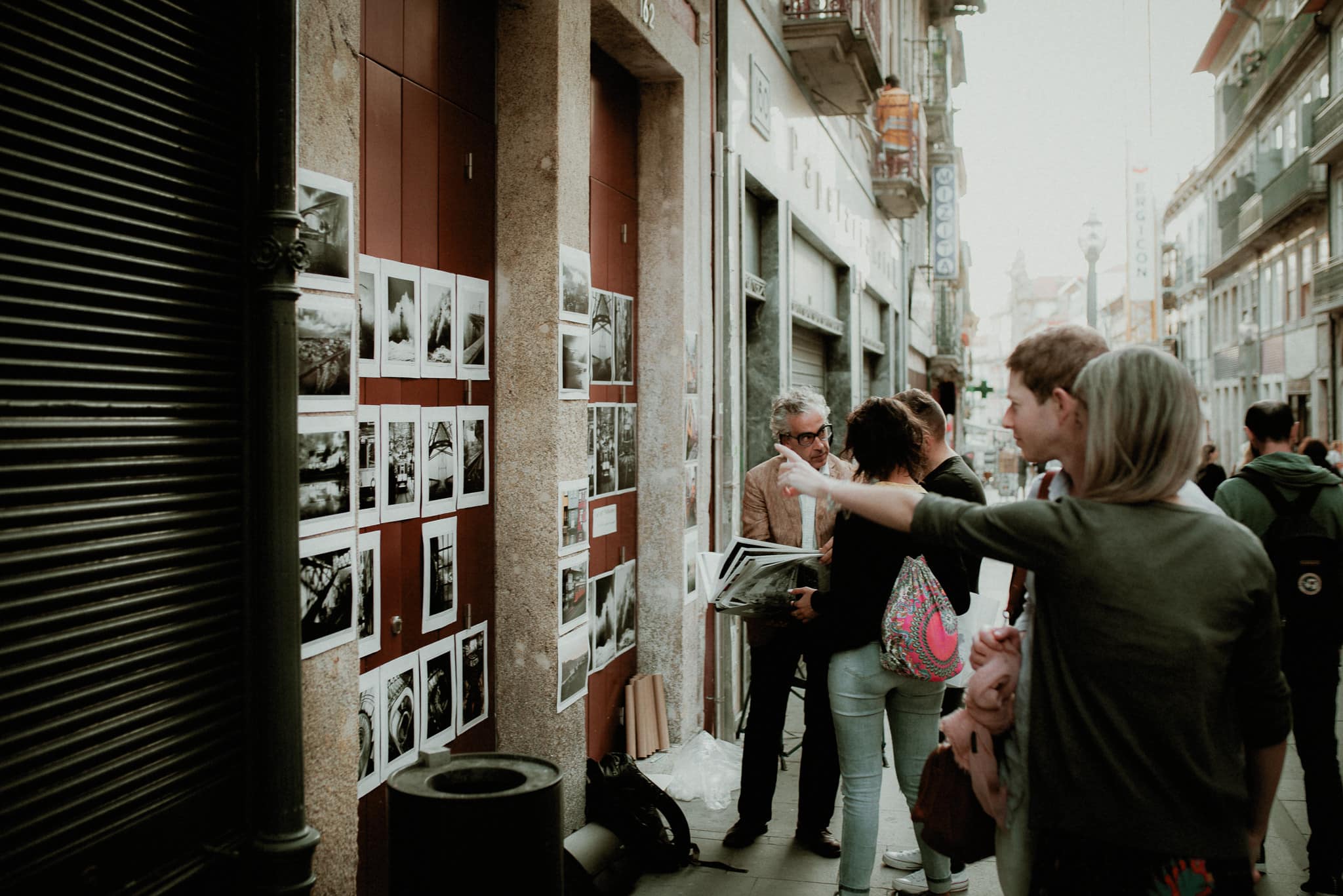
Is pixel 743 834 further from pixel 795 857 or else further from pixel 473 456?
pixel 473 456

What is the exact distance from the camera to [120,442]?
2.54 m

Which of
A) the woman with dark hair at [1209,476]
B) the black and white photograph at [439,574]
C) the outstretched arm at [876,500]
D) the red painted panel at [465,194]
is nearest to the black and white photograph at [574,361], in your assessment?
the red painted panel at [465,194]

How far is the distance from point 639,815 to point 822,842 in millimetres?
950

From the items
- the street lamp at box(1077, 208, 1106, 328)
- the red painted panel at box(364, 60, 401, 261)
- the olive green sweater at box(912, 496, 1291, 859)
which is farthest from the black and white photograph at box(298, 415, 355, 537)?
the street lamp at box(1077, 208, 1106, 328)

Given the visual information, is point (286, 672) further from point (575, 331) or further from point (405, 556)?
point (575, 331)

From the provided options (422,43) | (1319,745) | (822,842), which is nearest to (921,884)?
(822,842)

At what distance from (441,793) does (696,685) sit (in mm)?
4086

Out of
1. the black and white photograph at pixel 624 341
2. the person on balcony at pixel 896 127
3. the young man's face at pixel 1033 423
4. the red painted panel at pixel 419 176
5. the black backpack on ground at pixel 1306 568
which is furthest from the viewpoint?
the person on balcony at pixel 896 127

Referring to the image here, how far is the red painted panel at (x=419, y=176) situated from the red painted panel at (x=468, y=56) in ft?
0.69

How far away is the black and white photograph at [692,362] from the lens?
6.75 m

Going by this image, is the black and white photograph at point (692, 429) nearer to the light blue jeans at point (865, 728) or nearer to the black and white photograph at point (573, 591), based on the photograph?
the black and white photograph at point (573, 591)

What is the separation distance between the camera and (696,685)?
6.94 meters

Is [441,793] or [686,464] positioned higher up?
[686,464]

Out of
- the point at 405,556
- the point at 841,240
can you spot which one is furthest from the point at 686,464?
the point at 841,240
